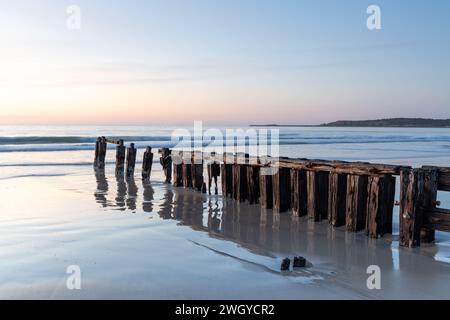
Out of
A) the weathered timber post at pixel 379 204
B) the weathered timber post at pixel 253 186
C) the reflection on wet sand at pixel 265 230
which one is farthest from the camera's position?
the weathered timber post at pixel 253 186

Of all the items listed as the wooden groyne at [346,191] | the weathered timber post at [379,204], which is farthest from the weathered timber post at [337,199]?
the weathered timber post at [379,204]

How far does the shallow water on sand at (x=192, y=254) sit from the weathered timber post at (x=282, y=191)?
323 millimetres

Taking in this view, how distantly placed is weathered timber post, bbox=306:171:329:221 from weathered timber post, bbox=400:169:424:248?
193cm

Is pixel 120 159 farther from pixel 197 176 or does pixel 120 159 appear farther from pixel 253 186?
pixel 253 186

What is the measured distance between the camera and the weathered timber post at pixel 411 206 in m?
7.52

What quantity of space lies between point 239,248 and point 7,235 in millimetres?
3895

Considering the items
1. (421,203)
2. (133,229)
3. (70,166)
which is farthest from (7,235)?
(70,166)

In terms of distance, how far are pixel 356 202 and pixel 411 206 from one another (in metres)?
1.09

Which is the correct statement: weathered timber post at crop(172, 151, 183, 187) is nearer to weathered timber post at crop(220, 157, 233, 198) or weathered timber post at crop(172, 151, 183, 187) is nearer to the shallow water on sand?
weathered timber post at crop(220, 157, 233, 198)

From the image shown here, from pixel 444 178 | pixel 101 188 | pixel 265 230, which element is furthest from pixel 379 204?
pixel 101 188

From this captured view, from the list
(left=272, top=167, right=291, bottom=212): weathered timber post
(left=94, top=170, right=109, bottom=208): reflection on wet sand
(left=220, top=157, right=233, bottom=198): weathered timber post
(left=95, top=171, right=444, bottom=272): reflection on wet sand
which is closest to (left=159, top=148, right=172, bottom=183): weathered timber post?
(left=94, top=170, right=109, bottom=208): reflection on wet sand

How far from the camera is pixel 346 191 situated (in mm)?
8852

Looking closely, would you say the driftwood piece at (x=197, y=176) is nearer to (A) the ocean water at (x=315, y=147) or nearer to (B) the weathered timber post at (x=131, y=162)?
(B) the weathered timber post at (x=131, y=162)
